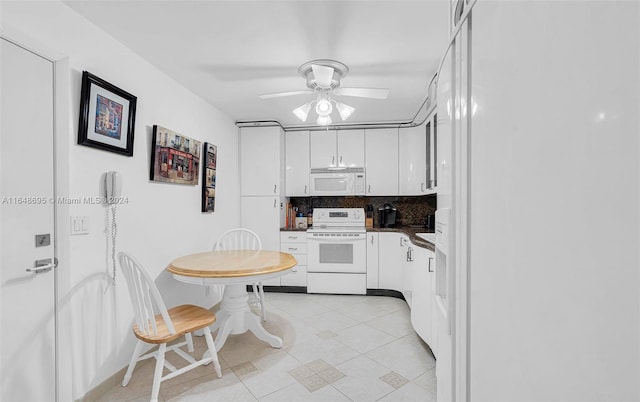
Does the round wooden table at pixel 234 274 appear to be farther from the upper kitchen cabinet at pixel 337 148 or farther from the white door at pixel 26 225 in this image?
the upper kitchen cabinet at pixel 337 148

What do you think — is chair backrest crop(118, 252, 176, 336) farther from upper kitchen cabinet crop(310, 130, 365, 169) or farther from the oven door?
upper kitchen cabinet crop(310, 130, 365, 169)

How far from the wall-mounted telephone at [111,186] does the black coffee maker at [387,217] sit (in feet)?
10.8

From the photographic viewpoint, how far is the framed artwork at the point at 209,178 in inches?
128

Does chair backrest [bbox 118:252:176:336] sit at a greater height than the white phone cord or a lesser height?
lesser

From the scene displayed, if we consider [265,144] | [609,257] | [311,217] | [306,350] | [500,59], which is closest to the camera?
[609,257]

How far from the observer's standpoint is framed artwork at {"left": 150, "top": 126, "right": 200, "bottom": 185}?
2.47 meters

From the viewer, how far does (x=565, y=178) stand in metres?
0.40

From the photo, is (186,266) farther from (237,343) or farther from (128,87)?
(128,87)

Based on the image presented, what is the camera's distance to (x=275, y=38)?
2.04m

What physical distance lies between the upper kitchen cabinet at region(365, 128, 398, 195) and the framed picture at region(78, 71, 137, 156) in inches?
116

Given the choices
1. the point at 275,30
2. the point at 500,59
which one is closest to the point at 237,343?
the point at 275,30

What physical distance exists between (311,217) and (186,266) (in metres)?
2.43

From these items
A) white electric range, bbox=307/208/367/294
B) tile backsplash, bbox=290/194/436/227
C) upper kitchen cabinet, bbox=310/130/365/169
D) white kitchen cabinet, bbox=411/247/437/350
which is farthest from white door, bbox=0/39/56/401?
tile backsplash, bbox=290/194/436/227

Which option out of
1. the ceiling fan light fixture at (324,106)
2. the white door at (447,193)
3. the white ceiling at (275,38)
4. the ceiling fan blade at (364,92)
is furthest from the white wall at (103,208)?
the white door at (447,193)
